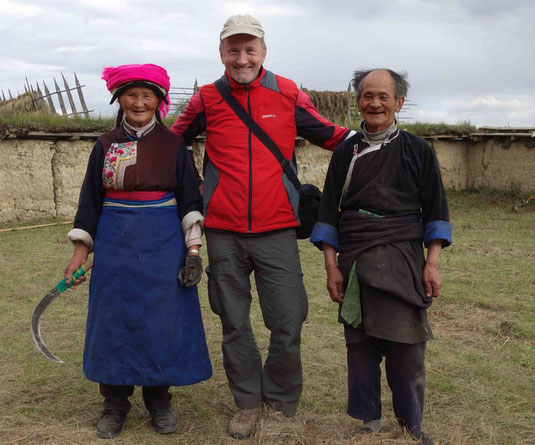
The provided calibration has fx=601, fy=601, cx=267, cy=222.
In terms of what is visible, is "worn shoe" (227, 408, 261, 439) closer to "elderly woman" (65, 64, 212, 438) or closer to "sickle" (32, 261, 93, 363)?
"elderly woman" (65, 64, 212, 438)

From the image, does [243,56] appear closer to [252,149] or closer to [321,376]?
[252,149]

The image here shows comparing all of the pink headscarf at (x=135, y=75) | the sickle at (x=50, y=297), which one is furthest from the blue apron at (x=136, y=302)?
the pink headscarf at (x=135, y=75)

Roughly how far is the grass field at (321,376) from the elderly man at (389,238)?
1.22ft

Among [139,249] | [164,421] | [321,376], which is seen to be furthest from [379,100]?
[321,376]

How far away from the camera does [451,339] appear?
4.17 m

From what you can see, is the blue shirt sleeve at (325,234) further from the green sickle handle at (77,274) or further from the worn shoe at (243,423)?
the green sickle handle at (77,274)

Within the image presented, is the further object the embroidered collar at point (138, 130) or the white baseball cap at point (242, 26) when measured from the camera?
the embroidered collar at point (138, 130)

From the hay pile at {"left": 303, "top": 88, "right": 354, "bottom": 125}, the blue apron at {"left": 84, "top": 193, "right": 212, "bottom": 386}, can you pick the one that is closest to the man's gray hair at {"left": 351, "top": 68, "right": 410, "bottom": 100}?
the blue apron at {"left": 84, "top": 193, "right": 212, "bottom": 386}

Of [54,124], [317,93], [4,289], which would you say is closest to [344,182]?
[4,289]

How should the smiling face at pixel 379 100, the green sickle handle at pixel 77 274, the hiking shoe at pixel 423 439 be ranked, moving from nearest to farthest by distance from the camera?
the smiling face at pixel 379 100
the hiking shoe at pixel 423 439
the green sickle handle at pixel 77 274

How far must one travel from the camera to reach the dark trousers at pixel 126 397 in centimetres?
274

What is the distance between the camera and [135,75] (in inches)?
101

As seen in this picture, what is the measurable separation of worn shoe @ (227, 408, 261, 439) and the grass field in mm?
49

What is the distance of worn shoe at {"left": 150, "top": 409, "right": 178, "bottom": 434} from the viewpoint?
2.72 meters
